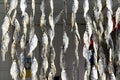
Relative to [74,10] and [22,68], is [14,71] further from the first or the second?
[74,10]

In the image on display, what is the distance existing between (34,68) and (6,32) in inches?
9.0

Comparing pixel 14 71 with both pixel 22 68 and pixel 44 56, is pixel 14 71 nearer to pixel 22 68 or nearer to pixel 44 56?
pixel 22 68

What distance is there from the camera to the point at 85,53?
1.50 meters

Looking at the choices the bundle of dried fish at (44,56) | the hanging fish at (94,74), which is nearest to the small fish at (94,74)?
the hanging fish at (94,74)

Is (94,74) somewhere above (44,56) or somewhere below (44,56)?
below

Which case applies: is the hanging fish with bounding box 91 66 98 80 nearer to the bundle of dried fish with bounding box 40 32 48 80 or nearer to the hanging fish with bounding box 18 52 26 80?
the bundle of dried fish with bounding box 40 32 48 80

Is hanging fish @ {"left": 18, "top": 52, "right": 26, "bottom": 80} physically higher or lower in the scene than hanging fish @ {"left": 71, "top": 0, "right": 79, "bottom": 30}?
lower

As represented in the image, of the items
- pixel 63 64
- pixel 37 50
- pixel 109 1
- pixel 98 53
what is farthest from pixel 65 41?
pixel 37 50

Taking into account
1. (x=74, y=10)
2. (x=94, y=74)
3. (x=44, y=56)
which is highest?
(x=74, y=10)

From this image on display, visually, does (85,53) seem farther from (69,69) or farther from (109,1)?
(69,69)

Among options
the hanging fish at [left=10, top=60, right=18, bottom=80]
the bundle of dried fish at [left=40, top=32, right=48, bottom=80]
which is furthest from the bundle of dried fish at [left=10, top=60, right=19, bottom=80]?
the bundle of dried fish at [left=40, top=32, right=48, bottom=80]

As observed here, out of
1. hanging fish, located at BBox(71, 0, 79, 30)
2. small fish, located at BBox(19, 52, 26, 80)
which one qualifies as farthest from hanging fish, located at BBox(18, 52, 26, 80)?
hanging fish, located at BBox(71, 0, 79, 30)

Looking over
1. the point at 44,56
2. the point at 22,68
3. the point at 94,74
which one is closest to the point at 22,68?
the point at 22,68

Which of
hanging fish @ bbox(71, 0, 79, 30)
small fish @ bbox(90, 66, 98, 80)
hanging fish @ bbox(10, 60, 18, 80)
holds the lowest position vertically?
small fish @ bbox(90, 66, 98, 80)
